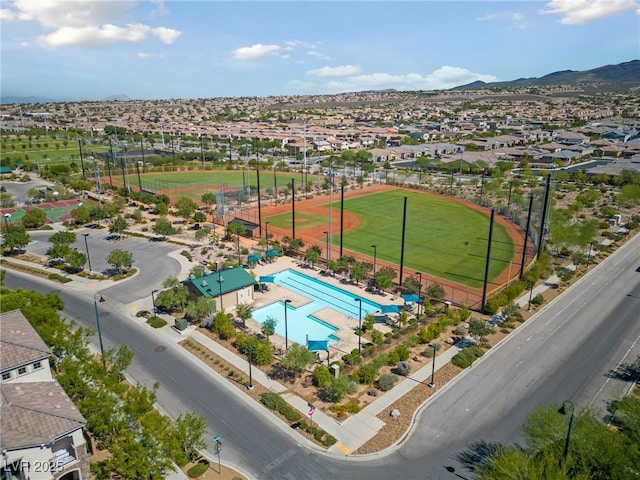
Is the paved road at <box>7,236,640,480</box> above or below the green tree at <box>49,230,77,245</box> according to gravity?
below

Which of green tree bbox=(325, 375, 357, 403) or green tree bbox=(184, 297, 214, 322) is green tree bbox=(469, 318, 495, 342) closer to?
green tree bbox=(325, 375, 357, 403)

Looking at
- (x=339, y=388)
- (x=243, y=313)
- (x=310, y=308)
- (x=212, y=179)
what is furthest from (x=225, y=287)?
(x=212, y=179)

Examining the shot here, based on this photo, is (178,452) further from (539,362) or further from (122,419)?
(539,362)

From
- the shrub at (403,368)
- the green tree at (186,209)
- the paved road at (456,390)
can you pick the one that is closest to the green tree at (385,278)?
the shrub at (403,368)

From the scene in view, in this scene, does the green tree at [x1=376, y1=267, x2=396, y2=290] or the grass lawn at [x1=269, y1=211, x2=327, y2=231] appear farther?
the grass lawn at [x1=269, y1=211, x2=327, y2=231]

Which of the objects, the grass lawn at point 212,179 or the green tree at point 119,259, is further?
the grass lawn at point 212,179

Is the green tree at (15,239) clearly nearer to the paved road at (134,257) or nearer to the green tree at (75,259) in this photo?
the paved road at (134,257)

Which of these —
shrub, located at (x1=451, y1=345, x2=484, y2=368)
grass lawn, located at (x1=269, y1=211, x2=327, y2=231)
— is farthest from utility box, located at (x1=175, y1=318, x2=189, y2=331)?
grass lawn, located at (x1=269, y1=211, x2=327, y2=231)

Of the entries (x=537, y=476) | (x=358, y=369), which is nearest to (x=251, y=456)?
(x=358, y=369)
